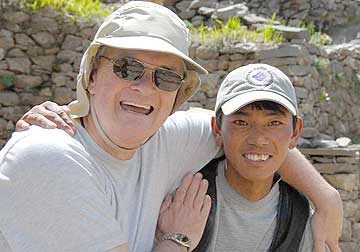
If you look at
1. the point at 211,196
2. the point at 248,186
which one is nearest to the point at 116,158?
the point at 211,196

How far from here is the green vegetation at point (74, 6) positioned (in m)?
6.96

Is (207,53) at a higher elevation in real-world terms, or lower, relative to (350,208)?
higher

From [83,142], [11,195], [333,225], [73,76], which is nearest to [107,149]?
[83,142]

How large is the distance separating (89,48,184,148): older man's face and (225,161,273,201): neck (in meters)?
0.53

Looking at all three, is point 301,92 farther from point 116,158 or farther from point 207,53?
point 116,158

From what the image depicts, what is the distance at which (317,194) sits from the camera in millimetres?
2301

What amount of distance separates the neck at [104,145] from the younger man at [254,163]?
17.3 inches

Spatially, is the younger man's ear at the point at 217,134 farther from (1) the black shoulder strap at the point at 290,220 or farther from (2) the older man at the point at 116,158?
(1) the black shoulder strap at the point at 290,220

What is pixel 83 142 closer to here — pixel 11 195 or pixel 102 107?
pixel 102 107

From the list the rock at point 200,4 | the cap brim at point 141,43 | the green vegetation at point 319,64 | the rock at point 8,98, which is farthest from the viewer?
the rock at point 200,4

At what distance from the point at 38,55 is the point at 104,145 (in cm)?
531

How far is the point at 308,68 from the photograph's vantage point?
22.3 feet

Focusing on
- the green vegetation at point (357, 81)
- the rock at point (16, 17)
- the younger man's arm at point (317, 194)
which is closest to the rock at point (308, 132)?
the green vegetation at point (357, 81)

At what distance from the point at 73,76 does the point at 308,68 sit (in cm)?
252
